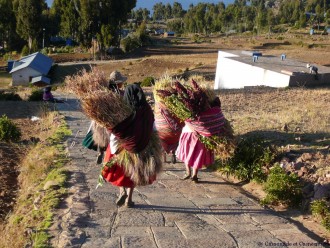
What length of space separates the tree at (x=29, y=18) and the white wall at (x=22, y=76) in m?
14.2

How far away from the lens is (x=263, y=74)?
61.4ft

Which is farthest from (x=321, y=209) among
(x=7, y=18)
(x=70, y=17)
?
(x=7, y=18)

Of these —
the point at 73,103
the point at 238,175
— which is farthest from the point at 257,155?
the point at 73,103

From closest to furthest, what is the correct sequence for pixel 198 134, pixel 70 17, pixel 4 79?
1. pixel 198 134
2. pixel 4 79
3. pixel 70 17

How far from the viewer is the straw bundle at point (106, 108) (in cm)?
480

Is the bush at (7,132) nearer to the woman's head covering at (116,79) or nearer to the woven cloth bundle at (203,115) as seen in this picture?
the woman's head covering at (116,79)

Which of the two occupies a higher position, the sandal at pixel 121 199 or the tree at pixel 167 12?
the tree at pixel 167 12

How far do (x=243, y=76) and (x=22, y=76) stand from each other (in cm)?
2250

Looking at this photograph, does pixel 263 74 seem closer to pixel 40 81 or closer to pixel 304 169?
pixel 304 169

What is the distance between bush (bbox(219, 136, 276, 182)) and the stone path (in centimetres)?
27

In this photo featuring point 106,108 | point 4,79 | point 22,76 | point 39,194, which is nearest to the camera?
point 106,108

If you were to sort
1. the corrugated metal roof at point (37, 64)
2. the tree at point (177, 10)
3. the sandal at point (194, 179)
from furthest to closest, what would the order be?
1. the tree at point (177, 10)
2. the corrugated metal roof at point (37, 64)
3. the sandal at point (194, 179)

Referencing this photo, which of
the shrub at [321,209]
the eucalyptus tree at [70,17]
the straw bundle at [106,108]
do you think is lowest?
the shrub at [321,209]

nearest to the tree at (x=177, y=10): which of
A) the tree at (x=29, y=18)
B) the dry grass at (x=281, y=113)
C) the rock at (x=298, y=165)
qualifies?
the tree at (x=29, y=18)
